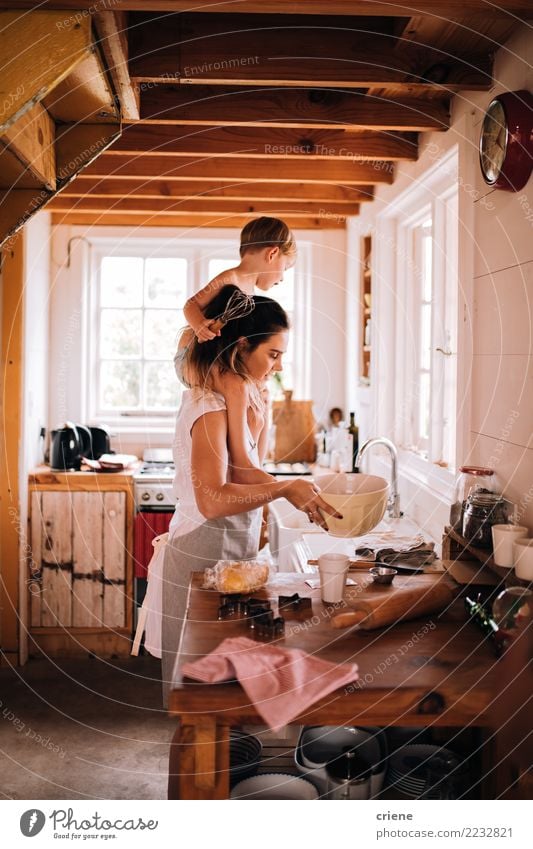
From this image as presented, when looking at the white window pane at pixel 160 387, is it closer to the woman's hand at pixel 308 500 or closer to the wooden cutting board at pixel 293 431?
the wooden cutting board at pixel 293 431

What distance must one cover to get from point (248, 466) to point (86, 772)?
144 cm

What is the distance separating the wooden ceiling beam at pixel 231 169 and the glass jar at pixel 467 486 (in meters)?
1.59

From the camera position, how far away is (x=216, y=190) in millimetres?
3604

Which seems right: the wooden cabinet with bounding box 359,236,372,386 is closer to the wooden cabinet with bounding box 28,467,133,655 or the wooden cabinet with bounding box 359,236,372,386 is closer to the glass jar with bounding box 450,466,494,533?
the wooden cabinet with bounding box 28,467,133,655

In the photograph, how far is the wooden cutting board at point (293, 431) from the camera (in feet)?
14.5


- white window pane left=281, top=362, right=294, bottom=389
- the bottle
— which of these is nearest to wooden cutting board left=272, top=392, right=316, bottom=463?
white window pane left=281, top=362, right=294, bottom=389

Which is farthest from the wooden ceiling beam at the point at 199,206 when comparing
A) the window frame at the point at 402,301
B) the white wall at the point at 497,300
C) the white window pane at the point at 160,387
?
the white wall at the point at 497,300

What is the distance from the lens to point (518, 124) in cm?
180

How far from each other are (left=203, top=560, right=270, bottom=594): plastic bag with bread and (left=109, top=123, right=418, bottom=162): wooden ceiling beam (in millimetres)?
1592

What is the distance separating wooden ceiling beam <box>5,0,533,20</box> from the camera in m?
1.69

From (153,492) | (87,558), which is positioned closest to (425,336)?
(153,492)

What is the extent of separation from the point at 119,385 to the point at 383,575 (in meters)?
3.01

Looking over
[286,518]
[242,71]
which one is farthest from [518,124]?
[286,518]

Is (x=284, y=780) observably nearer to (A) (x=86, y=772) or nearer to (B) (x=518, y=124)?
(A) (x=86, y=772)
